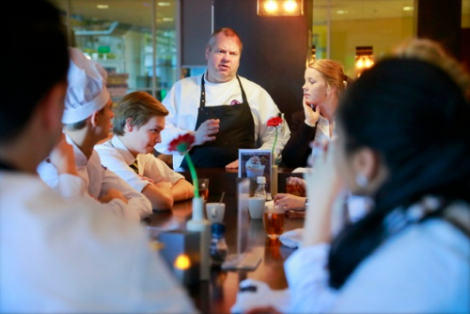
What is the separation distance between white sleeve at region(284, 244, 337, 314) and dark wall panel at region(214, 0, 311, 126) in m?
3.88

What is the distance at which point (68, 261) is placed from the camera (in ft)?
3.05

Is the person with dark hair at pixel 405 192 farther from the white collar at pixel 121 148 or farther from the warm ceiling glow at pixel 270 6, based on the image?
the warm ceiling glow at pixel 270 6

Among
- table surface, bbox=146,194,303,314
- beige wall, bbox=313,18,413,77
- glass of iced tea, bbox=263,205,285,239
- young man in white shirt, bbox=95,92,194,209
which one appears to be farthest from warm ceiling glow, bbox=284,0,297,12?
beige wall, bbox=313,18,413,77

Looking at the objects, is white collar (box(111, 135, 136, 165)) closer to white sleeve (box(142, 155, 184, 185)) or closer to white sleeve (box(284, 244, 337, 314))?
white sleeve (box(142, 155, 184, 185))

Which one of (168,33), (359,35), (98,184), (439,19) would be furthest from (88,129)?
(359,35)

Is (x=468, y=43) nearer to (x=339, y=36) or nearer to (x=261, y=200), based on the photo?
(x=339, y=36)

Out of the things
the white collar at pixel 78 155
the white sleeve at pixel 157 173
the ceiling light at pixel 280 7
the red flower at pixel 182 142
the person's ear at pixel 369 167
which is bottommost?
the white sleeve at pixel 157 173

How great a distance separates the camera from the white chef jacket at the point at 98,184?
2.19 m

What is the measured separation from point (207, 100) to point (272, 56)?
2.91 ft

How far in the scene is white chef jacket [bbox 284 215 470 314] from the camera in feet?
3.49

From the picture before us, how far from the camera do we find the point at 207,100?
4.78 meters

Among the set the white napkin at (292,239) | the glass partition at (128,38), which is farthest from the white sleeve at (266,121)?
the glass partition at (128,38)

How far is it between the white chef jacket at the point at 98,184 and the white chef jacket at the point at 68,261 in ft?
3.87

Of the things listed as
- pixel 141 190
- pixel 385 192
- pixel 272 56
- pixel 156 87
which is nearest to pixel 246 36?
pixel 272 56
